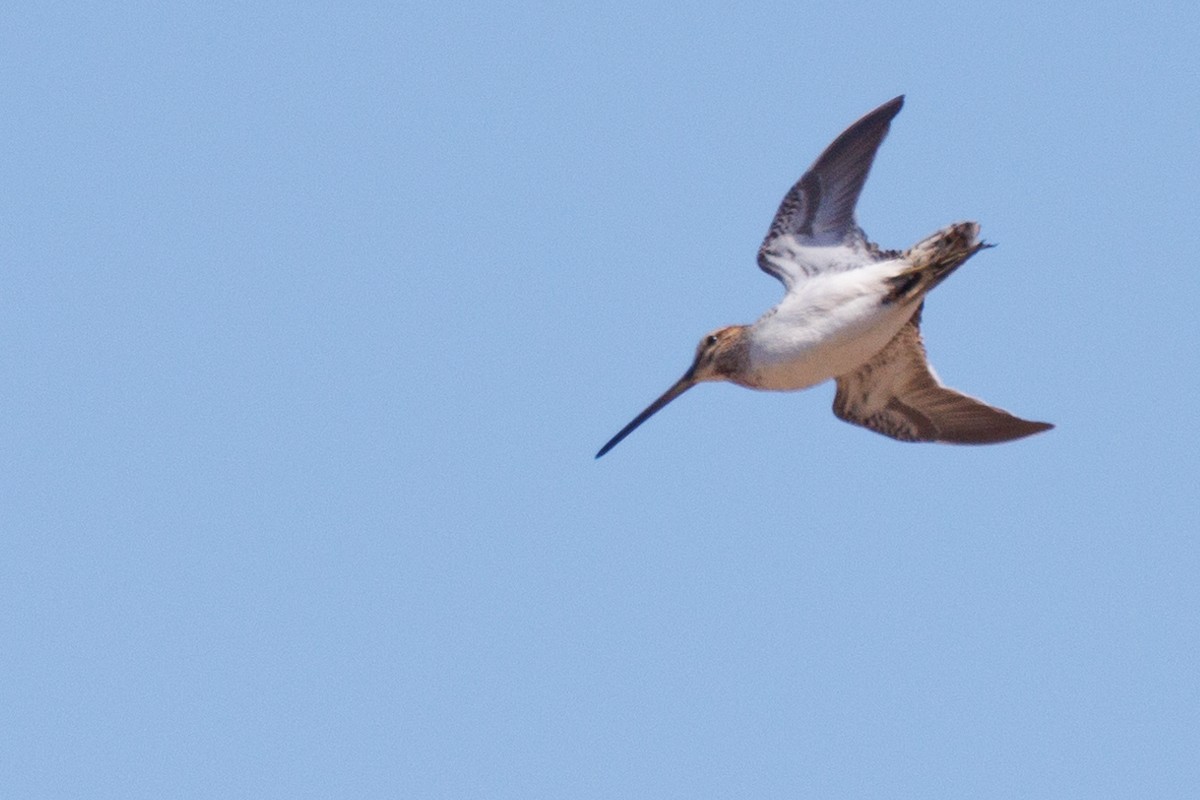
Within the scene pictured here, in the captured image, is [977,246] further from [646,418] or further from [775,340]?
[646,418]

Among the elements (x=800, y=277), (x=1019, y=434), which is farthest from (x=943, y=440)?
(x=800, y=277)

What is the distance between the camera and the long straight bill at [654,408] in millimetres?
18719

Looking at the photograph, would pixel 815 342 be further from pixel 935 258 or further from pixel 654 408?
pixel 654 408

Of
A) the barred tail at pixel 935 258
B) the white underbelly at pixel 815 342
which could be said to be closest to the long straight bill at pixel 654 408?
the white underbelly at pixel 815 342

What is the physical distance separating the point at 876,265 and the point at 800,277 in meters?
0.72

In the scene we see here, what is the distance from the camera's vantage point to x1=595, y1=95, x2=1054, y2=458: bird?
679 inches

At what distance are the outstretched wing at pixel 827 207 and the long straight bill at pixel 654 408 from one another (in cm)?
117

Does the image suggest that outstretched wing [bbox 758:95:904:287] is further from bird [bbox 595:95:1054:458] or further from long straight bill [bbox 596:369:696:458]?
long straight bill [bbox 596:369:696:458]

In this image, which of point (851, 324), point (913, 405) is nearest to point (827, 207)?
point (851, 324)

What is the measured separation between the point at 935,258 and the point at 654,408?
3.26 metres

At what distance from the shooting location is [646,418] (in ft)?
63.9

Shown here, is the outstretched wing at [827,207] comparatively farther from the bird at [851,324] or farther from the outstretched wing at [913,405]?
the outstretched wing at [913,405]

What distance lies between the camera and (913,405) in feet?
62.0

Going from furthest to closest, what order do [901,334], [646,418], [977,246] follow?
[646,418]
[901,334]
[977,246]
